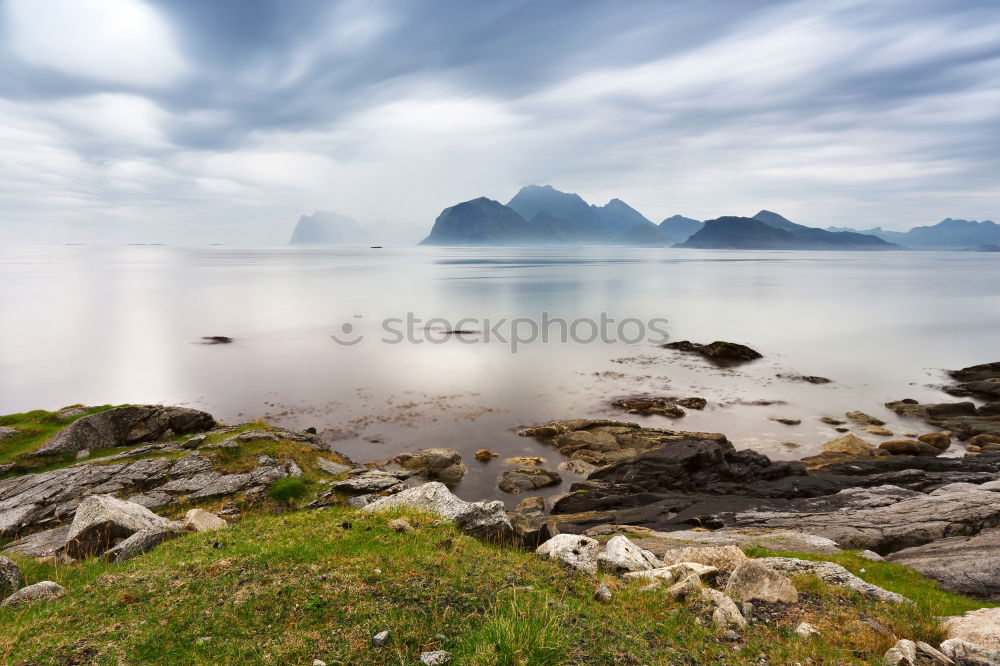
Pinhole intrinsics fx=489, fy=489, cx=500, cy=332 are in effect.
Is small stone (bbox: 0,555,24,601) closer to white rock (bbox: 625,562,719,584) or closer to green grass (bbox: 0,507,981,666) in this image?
green grass (bbox: 0,507,981,666)

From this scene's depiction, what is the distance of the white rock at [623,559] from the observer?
43.3 feet

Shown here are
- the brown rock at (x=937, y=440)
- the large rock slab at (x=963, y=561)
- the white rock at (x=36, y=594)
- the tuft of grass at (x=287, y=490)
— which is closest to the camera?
the white rock at (x=36, y=594)

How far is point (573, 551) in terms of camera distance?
13445mm

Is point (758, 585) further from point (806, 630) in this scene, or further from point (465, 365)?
point (465, 365)

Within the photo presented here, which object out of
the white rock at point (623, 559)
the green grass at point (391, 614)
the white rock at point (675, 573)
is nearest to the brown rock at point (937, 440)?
the green grass at point (391, 614)

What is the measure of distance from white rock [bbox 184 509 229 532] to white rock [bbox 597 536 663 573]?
11.9 metres

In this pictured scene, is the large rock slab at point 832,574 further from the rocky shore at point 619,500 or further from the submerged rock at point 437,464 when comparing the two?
the submerged rock at point 437,464

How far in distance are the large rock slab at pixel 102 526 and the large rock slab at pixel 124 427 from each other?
14835mm

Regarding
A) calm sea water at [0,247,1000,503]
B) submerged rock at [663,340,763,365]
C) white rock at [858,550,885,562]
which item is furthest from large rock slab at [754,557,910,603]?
submerged rock at [663,340,763,365]

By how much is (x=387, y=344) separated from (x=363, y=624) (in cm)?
6431

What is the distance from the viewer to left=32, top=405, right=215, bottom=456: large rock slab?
26.2m

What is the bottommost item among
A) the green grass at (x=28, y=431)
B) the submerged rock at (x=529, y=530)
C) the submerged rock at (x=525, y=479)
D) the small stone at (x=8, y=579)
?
the submerged rock at (x=525, y=479)

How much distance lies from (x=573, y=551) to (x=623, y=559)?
140 cm

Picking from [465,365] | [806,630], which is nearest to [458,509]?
[806,630]
